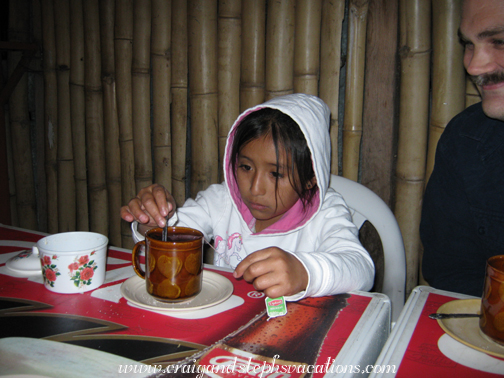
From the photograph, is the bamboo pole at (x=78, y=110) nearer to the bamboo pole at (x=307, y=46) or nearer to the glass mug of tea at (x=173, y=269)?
the bamboo pole at (x=307, y=46)

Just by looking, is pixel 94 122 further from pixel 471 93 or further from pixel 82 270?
pixel 471 93

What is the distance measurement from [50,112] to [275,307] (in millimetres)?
2317

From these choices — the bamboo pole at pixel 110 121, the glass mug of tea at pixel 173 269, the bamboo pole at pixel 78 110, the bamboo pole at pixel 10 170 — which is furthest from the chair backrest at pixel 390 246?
the bamboo pole at pixel 10 170

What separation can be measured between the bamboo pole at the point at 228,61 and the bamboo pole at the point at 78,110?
3.22ft

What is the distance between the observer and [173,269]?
736 millimetres

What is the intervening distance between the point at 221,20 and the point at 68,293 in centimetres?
145

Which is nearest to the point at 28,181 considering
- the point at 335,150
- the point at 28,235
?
the point at 28,235

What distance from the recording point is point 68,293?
31.5 inches

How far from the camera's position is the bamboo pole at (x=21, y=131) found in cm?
241

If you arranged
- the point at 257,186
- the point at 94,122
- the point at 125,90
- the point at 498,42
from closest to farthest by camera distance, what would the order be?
the point at 498,42
the point at 257,186
the point at 125,90
the point at 94,122

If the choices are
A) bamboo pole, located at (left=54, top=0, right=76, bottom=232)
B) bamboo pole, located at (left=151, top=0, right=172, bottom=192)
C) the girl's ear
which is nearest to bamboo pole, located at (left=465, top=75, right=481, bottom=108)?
the girl's ear

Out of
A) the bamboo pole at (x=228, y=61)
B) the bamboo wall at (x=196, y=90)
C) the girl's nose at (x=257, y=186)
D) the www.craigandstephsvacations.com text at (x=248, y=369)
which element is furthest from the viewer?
the bamboo pole at (x=228, y=61)

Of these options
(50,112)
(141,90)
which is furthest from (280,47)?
(50,112)

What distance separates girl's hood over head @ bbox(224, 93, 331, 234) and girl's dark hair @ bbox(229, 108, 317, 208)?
0.13 ft
